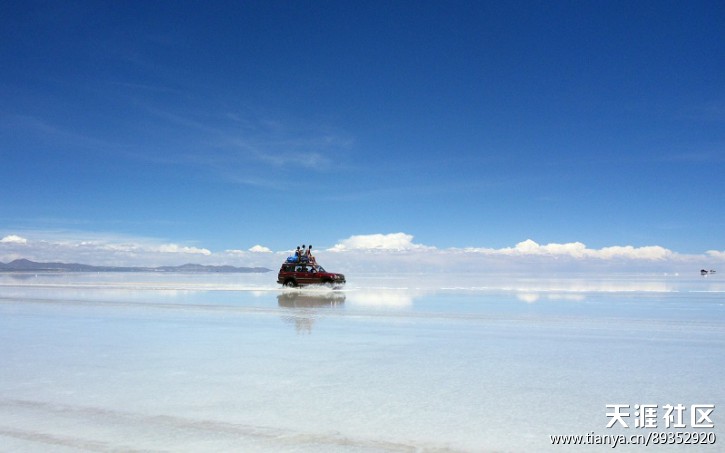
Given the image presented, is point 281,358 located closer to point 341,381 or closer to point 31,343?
point 341,381

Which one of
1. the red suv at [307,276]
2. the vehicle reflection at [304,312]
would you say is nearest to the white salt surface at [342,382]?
the vehicle reflection at [304,312]

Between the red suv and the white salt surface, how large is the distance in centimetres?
2009

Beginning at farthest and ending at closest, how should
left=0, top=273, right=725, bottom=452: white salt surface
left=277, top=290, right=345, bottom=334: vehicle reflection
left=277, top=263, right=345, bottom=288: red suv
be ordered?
left=277, top=263, right=345, bottom=288: red suv < left=277, top=290, right=345, bottom=334: vehicle reflection < left=0, top=273, right=725, bottom=452: white salt surface

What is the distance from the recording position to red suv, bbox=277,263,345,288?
3875 centimetres

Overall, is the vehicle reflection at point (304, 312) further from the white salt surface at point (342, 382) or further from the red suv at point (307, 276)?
the red suv at point (307, 276)

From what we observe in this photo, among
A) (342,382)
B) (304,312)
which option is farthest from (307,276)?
(342,382)

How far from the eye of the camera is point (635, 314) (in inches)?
840

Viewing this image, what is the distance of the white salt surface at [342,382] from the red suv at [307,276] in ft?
65.9

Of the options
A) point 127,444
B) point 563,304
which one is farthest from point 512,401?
point 563,304

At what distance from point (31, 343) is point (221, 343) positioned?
478cm

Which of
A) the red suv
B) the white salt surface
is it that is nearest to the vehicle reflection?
the white salt surface

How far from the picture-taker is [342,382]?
9.05 metres

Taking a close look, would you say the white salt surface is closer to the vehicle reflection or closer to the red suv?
the vehicle reflection

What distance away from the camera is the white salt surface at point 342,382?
6.25 metres
